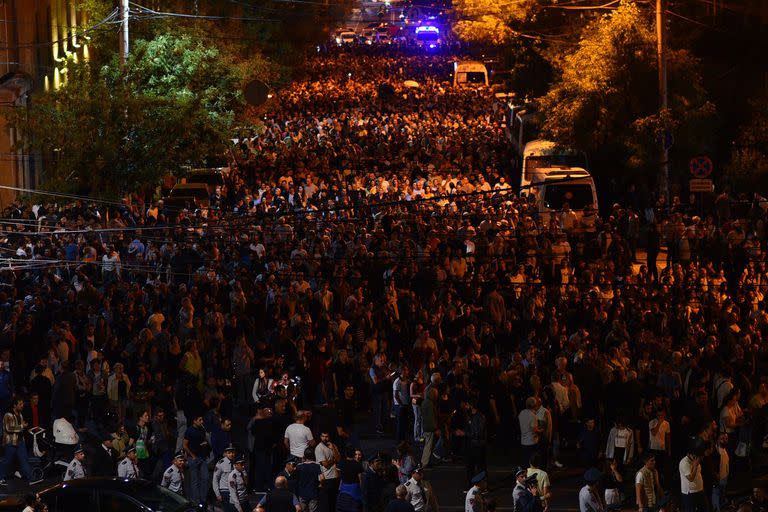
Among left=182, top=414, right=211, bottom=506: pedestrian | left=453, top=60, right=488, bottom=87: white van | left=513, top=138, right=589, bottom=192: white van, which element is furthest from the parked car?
left=453, top=60, right=488, bottom=87: white van

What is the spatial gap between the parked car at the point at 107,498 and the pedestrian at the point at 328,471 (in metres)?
1.86

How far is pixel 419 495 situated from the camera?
14320 mm

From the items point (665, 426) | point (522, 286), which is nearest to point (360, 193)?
point (522, 286)

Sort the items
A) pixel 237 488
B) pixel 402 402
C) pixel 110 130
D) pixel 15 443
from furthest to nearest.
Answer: pixel 110 130
pixel 402 402
pixel 15 443
pixel 237 488

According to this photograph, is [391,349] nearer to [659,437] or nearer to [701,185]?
[659,437]

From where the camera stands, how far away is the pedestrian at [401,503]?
13.4 meters

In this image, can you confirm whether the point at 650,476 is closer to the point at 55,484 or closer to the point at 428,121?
the point at 55,484

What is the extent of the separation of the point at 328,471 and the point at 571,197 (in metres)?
16.5

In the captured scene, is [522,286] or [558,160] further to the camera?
[558,160]

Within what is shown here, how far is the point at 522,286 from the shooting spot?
2345cm

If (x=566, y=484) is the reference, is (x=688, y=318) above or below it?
above

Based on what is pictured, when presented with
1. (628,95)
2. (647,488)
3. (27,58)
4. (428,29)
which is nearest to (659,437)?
(647,488)

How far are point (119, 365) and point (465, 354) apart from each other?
16.2ft

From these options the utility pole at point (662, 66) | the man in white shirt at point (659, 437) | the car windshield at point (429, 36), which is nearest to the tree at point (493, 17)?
the utility pole at point (662, 66)
